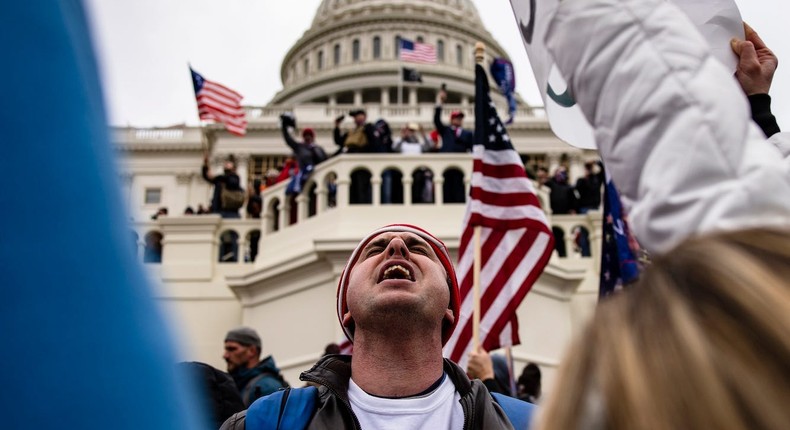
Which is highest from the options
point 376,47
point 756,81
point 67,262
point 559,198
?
point 376,47

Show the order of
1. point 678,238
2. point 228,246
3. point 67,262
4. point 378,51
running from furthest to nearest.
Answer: point 378,51, point 228,246, point 678,238, point 67,262

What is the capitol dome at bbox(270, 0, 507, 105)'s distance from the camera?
66.8m

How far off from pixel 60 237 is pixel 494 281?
5.38 meters

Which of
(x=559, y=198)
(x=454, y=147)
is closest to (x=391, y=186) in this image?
(x=454, y=147)

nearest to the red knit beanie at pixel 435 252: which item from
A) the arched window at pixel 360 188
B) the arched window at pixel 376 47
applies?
the arched window at pixel 360 188

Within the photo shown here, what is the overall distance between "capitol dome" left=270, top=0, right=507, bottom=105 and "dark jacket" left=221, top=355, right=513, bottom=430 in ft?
204

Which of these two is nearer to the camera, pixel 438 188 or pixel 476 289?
pixel 476 289

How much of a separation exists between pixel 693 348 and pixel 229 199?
12523 millimetres

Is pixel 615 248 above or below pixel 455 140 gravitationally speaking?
below

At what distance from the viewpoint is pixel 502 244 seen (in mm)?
5918

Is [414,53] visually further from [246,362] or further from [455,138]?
[246,362]

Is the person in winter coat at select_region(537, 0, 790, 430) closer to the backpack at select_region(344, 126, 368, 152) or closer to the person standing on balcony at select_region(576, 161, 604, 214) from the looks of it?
the backpack at select_region(344, 126, 368, 152)

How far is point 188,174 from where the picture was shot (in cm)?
5625

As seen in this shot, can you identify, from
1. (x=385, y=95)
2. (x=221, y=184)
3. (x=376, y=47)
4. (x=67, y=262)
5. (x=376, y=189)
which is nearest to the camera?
(x=67, y=262)
